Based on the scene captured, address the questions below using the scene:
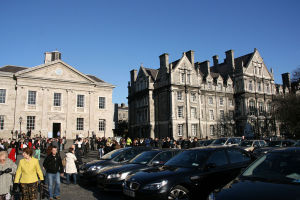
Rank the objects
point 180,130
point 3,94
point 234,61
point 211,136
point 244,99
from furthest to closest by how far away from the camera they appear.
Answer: point 234,61 < point 244,99 < point 211,136 < point 180,130 < point 3,94

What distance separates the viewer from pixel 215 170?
7.26 meters

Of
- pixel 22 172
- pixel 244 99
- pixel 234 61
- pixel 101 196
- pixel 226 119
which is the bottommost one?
pixel 101 196

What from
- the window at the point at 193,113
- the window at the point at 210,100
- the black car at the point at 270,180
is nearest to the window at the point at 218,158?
the black car at the point at 270,180

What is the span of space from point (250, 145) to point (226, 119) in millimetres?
33169

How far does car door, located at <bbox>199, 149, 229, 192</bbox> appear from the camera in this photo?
275 inches

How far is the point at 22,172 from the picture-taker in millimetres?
6973

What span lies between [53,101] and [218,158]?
115ft

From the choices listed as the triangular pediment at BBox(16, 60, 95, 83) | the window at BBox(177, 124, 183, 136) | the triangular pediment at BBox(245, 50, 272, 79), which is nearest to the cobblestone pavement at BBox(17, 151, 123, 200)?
the triangular pediment at BBox(16, 60, 95, 83)

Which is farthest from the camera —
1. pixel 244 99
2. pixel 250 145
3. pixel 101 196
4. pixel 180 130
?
pixel 244 99

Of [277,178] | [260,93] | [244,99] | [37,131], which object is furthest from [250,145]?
[260,93]

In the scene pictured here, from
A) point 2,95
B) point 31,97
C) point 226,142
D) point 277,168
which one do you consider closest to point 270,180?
point 277,168

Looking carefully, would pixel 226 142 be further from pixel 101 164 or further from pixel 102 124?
pixel 102 124

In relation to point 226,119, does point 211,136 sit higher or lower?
lower

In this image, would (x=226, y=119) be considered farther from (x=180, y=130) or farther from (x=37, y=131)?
(x=37, y=131)
